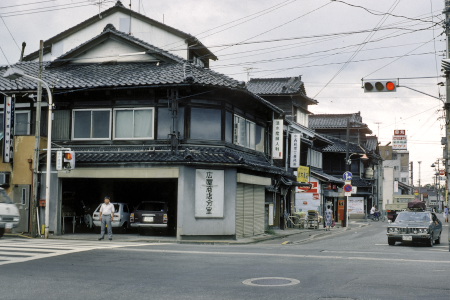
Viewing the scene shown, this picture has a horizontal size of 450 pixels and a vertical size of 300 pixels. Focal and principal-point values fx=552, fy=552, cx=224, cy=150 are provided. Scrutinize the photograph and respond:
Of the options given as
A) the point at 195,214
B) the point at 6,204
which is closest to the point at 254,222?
the point at 195,214

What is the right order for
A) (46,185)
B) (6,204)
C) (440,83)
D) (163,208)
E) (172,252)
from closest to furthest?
(172,252) → (6,204) → (46,185) → (163,208) → (440,83)

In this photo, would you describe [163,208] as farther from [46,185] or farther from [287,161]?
[287,161]

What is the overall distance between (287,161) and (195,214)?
14876 mm

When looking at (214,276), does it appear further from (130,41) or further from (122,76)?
(130,41)

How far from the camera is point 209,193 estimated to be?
25.3m

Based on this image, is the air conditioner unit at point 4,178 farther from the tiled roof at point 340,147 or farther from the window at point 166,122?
the tiled roof at point 340,147

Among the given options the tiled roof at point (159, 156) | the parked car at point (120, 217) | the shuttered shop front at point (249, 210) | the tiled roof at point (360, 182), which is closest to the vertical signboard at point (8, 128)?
the tiled roof at point (159, 156)

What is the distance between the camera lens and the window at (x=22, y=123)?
28266mm

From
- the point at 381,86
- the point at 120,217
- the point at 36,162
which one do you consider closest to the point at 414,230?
the point at 381,86

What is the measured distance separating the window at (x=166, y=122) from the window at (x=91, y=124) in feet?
8.76

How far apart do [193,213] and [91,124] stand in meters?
7.04

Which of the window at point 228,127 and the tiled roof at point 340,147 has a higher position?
the tiled roof at point 340,147

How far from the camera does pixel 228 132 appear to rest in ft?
89.5

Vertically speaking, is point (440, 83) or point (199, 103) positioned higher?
point (440, 83)
